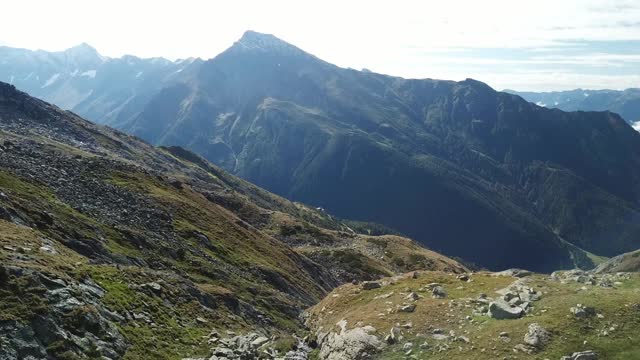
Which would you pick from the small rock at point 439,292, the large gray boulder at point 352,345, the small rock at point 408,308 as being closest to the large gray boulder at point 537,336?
the small rock at point 408,308

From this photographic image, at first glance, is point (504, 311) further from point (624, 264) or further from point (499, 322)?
point (624, 264)

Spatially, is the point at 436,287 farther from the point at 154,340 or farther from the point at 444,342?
the point at 154,340

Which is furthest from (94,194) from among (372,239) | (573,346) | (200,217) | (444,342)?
(372,239)

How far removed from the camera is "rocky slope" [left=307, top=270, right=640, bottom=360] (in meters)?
32.5

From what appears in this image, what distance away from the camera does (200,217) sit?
92625 mm

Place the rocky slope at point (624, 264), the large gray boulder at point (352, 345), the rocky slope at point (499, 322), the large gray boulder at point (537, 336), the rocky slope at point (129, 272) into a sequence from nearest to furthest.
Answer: the rocky slope at point (129, 272)
the rocky slope at point (499, 322)
the large gray boulder at point (537, 336)
the large gray boulder at point (352, 345)
the rocky slope at point (624, 264)

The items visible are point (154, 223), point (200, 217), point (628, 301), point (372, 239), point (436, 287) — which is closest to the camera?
point (628, 301)

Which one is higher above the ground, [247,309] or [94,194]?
[94,194]

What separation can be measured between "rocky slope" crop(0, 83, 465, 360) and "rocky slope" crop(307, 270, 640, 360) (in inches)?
288

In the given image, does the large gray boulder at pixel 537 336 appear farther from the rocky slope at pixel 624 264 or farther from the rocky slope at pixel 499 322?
the rocky slope at pixel 624 264

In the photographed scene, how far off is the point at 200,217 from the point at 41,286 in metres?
61.6

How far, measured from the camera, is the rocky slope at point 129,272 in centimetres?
3038

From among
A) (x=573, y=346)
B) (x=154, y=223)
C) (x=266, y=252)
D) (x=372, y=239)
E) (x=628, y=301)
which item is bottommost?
(x=372, y=239)

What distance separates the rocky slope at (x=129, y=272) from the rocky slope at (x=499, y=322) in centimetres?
732
